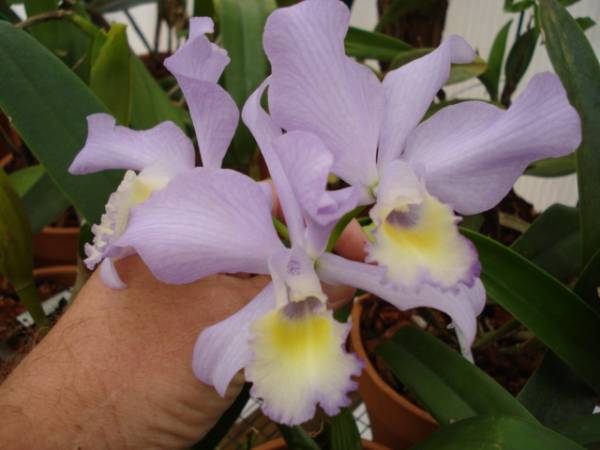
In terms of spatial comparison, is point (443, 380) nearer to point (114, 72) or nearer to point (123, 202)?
point (123, 202)

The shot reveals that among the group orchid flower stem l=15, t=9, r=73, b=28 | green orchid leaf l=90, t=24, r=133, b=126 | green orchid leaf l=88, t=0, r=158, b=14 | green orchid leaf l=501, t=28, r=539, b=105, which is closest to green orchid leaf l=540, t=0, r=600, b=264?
green orchid leaf l=501, t=28, r=539, b=105

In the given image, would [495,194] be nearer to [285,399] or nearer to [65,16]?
[285,399]

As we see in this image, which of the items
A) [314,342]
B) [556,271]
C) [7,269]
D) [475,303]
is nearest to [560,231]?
[556,271]

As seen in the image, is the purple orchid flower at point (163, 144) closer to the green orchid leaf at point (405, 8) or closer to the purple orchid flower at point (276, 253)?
the purple orchid flower at point (276, 253)

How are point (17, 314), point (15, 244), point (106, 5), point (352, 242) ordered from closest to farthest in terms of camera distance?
point (352, 242) → point (15, 244) → point (17, 314) → point (106, 5)

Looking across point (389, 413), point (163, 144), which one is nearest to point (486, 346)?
point (389, 413)
